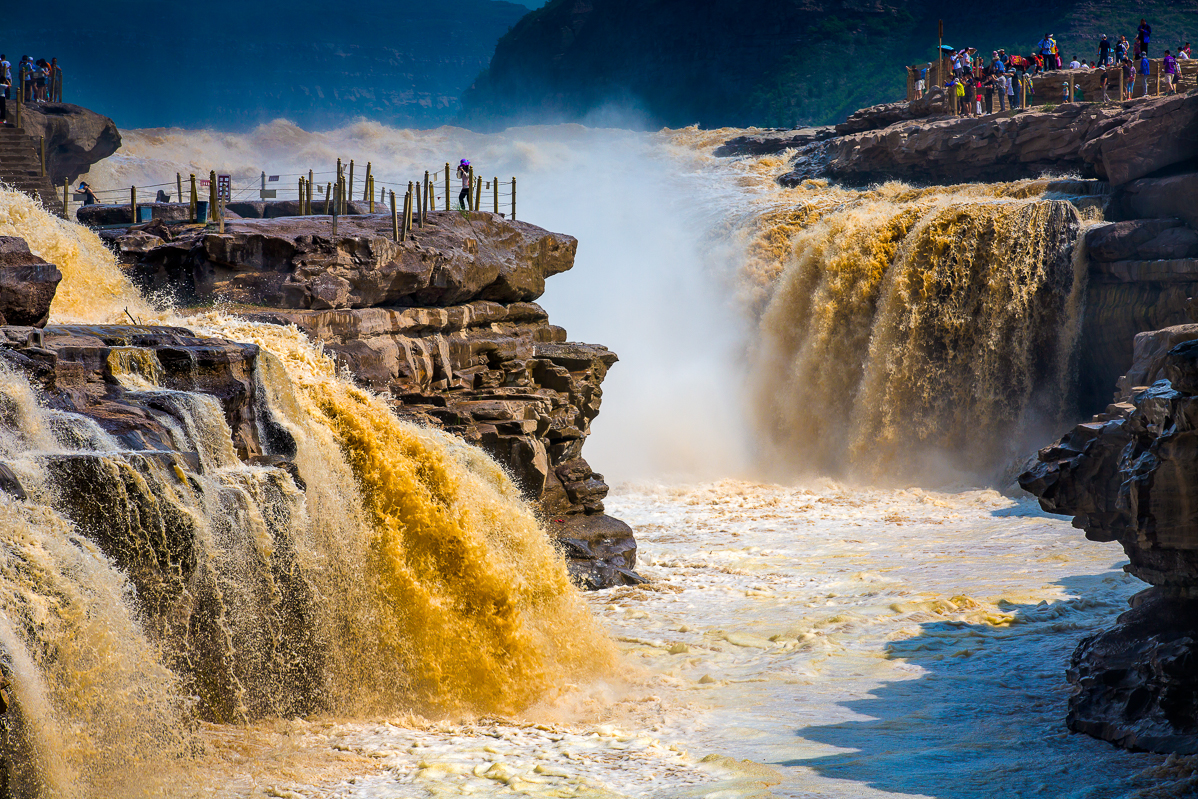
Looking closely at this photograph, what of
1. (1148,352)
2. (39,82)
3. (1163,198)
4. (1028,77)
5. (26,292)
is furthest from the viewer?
(1028,77)

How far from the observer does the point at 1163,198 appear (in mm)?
21297

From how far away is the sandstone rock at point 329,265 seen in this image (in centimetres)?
1611

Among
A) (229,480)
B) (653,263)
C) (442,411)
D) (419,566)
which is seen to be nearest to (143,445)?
(229,480)

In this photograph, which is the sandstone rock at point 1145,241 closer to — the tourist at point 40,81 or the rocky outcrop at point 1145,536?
the rocky outcrop at point 1145,536

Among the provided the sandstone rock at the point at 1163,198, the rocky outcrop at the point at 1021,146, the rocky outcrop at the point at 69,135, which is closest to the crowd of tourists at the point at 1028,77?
the rocky outcrop at the point at 1021,146

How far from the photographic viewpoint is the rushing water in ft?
24.8

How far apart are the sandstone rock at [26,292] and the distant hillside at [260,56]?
8813 cm

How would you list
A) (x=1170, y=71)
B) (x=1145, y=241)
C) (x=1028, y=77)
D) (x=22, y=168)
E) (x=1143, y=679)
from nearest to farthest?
(x=1143, y=679) → (x=22, y=168) → (x=1145, y=241) → (x=1170, y=71) → (x=1028, y=77)

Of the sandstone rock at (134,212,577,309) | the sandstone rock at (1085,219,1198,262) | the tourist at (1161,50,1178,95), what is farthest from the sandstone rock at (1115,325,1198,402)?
the tourist at (1161,50,1178,95)

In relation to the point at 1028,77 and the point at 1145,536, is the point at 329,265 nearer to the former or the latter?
the point at 1145,536

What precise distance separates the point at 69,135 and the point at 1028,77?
27.7 m

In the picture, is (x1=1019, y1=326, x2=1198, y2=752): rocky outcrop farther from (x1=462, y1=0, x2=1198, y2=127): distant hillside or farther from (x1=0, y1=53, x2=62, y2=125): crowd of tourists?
(x1=462, y1=0, x2=1198, y2=127): distant hillside

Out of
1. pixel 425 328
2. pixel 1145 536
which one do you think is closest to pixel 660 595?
pixel 425 328

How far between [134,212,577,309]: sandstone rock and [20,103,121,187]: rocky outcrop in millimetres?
14811
